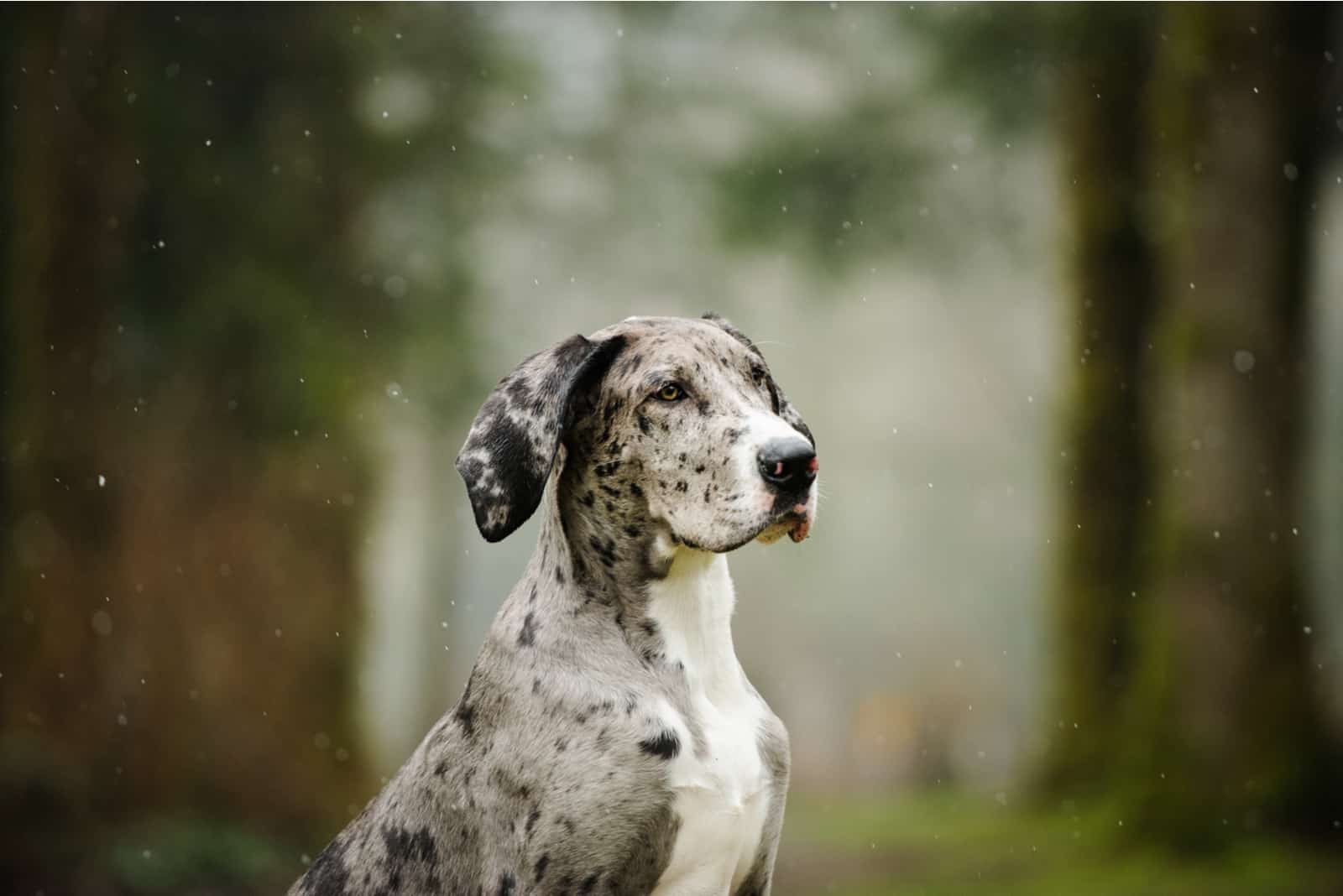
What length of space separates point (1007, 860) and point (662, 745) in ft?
24.7

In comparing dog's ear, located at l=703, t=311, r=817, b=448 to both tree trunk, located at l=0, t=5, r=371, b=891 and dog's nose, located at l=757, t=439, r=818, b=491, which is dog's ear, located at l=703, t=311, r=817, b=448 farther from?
tree trunk, located at l=0, t=5, r=371, b=891

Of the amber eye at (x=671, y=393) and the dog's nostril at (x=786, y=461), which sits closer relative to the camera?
the dog's nostril at (x=786, y=461)

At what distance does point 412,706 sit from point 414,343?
7.71 m

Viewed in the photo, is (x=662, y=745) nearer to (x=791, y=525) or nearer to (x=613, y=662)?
(x=613, y=662)

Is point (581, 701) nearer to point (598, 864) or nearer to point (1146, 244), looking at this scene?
point (598, 864)

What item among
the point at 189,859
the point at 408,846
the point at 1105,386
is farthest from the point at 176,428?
the point at 408,846

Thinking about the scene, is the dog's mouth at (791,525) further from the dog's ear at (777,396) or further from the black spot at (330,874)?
the black spot at (330,874)

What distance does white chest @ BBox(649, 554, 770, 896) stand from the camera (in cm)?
362

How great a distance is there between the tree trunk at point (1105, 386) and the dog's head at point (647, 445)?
840cm

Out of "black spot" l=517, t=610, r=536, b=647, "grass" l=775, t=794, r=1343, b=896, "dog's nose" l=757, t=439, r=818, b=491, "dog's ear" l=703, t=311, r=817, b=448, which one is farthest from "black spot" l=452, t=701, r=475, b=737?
"grass" l=775, t=794, r=1343, b=896

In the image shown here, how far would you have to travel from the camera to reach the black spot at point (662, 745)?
3596mm

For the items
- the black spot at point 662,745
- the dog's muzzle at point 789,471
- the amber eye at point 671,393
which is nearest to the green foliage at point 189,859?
the black spot at point 662,745

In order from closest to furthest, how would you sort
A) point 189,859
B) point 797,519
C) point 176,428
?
point 797,519 → point 189,859 → point 176,428

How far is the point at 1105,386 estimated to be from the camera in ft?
39.1
